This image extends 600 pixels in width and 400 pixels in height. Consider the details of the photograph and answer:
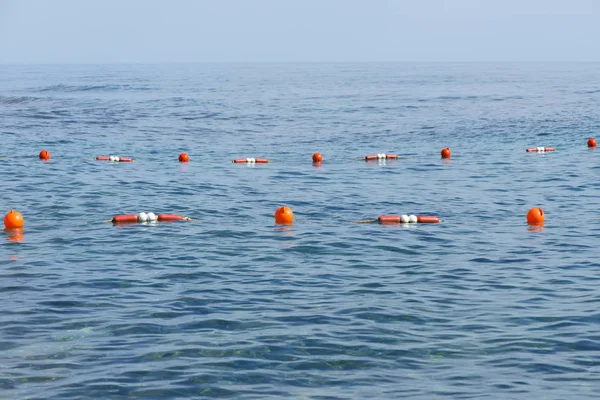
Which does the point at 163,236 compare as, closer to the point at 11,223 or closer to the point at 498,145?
the point at 11,223

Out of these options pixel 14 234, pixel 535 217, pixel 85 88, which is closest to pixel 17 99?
pixel 85 88

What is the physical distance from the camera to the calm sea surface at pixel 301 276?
455 inches

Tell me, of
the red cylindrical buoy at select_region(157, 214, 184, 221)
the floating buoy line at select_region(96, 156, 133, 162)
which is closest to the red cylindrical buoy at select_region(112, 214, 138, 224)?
the red cylindrical buoy at select_region(157, 214, 184, 221)

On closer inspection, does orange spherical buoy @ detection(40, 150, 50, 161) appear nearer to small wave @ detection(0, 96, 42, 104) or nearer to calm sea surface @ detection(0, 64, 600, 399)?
calm sea surface @ detection(0, 64, 600, 399)

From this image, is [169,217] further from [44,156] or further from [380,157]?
[380,157]

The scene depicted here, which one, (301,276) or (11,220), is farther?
(11,220)

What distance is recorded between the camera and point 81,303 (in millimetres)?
14805

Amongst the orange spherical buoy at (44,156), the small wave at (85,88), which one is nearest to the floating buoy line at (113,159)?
the orange spherical buoy at (44,156)

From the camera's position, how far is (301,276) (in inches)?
655

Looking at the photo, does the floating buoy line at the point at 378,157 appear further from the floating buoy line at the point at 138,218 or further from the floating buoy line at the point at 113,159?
the floating buoy line at the point at 138,218

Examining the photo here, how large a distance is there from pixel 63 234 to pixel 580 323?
1176 cm

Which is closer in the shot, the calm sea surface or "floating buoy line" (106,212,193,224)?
the calm sea surface

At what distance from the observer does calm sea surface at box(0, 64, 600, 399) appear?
11562 millimetres

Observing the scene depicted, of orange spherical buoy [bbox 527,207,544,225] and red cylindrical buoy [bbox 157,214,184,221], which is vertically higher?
red cylindrical buoy [bbox 157,214,184,221]
